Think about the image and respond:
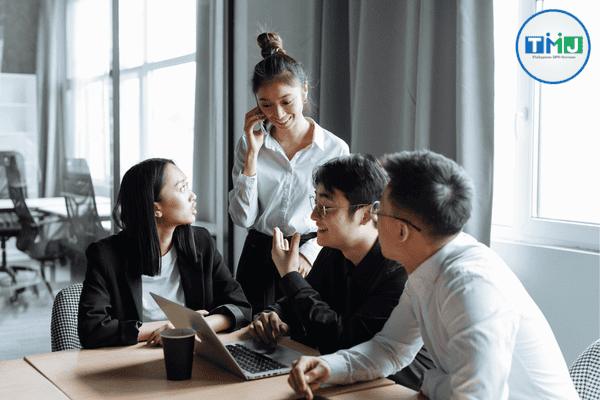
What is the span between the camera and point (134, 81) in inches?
128

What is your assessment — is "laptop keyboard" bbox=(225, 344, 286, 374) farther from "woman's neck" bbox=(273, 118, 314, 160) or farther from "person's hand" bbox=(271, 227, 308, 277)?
"woman's neck" bbox=(273, 118, 314, 160)

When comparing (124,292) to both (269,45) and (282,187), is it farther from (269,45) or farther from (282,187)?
(269,45)

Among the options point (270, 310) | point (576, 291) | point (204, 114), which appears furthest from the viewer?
point (204, 114)

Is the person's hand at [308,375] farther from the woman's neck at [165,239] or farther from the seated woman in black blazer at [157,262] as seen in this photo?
the woman's neck at [165,239]

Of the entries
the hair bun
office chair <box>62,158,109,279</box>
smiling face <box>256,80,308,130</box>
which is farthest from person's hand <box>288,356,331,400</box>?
office chair <box>62,158,109,279</box>

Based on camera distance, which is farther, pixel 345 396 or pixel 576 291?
pixel 576 291

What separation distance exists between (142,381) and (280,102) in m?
1.20

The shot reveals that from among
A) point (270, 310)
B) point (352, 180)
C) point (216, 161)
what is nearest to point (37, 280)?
point (216, 161)

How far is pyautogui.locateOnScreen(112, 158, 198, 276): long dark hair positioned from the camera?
1.79 meters

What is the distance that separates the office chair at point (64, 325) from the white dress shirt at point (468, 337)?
0.94 m

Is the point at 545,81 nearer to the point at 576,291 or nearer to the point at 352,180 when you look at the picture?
the point at 576,291

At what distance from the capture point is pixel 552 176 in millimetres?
2557

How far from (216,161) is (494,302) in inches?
104

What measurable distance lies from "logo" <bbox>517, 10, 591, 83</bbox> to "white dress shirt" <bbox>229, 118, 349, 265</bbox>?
0.95 meters
